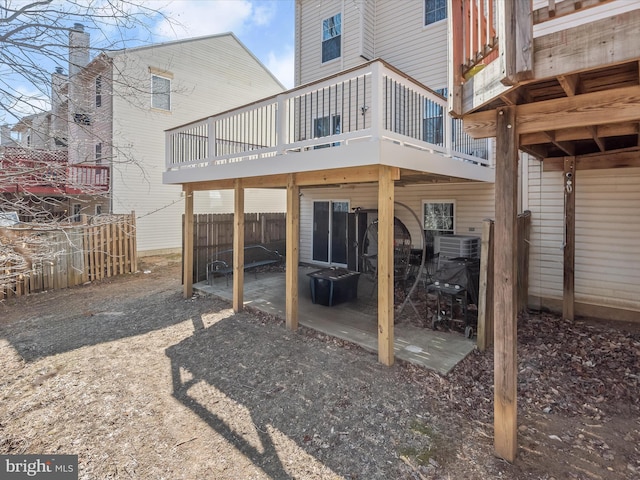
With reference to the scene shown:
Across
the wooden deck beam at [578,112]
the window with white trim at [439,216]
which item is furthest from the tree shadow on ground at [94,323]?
the wooden deck beam at [578,112]

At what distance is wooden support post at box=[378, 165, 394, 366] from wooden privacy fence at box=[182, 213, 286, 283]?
19.6ft

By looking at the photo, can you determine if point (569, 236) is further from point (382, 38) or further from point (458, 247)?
point (382, 38)

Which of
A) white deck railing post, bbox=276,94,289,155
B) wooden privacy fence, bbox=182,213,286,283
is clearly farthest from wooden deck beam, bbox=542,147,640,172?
wooden privacy fence, bbox=182,213,286,283

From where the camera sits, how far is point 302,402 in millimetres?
3719

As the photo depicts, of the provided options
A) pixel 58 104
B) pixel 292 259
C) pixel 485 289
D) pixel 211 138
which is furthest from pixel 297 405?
pixel 211 138

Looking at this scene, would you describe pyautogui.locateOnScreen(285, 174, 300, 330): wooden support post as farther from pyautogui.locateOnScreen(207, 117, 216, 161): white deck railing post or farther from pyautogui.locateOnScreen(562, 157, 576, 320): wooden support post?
pyautogui.locateOnScreen(562, 157, 576, 320): wooden support post

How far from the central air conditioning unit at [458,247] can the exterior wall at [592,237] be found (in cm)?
106

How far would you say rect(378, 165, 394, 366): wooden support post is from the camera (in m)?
4.35

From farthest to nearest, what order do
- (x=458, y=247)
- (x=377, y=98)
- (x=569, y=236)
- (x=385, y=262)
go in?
1. (x=458, y=247)
2. (x=569, y=236)
3. (x=385, y=262)
4. (x=377, y=98)

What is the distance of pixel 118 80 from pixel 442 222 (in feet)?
23.4

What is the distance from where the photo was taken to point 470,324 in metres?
5.71

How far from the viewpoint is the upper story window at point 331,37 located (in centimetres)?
1018

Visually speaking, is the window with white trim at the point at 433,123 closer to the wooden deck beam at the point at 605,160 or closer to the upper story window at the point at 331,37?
the wooden deck beam at the point at 605,160

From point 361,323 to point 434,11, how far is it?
308 inches
